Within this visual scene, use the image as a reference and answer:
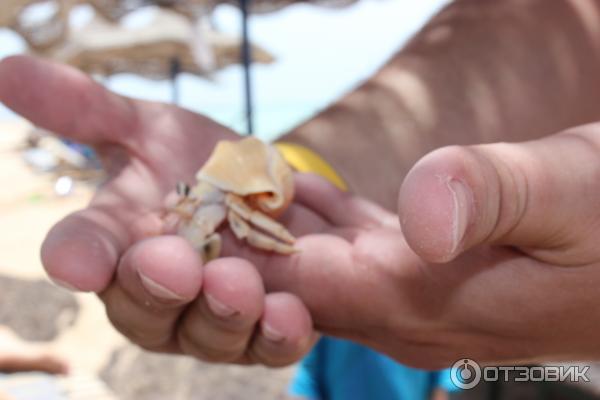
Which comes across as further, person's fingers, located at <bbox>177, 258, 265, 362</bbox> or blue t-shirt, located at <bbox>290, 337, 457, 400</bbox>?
blue t-shirt, located at <bbox>290, 337, 457, 400</bbox>

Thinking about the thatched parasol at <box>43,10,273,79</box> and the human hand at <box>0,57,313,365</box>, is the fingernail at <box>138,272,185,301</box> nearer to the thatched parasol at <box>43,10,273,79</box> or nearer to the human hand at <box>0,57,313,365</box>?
the human hand at <box>0,57,313,365</box>

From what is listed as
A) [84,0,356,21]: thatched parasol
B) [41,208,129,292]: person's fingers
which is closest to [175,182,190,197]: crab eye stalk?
[41,208,129,292]: person's fingers

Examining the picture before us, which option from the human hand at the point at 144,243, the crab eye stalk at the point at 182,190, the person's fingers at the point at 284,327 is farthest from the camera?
the crab eye stalk at the point at 182,190

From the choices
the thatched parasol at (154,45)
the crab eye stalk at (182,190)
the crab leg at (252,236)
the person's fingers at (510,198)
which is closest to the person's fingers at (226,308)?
the crab leg at (252,236)

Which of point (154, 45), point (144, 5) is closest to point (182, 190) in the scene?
point (144, 5)

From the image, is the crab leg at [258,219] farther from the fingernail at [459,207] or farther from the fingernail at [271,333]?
the fingernail at [459,207]

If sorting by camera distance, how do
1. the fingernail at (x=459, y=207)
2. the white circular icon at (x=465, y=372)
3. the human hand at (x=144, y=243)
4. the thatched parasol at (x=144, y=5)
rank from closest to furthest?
the fingernail at (x=459, y=207) → the human hand at (x=144, y=243) → the white circular icon at (x=465, y=372) → the thatched parasol at (x=144, y=5)
